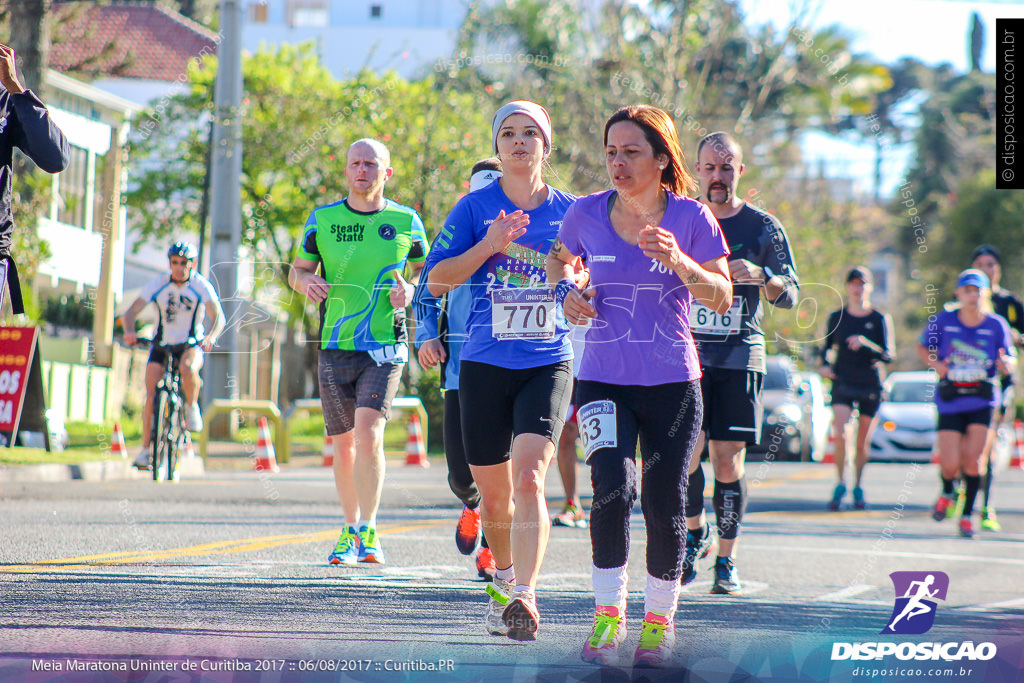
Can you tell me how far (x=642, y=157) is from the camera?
15.5ft

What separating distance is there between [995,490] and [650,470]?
13.6 meters

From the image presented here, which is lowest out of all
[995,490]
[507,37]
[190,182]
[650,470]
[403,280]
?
[995,490]

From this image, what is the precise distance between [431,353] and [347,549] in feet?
6.47

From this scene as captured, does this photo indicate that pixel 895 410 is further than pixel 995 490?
Yes

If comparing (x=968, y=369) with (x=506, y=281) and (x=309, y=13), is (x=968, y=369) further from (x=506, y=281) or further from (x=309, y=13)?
(x=309, y=13)

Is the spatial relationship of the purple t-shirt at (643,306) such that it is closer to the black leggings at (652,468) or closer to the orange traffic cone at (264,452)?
the black leggings at (652,468)

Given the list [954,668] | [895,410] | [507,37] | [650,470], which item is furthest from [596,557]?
[507,37]

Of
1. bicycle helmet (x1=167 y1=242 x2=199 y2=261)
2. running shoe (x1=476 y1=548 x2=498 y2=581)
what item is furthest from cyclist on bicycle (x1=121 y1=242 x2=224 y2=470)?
running shoe (x1=476 y1=548 x2=498 y2=581)

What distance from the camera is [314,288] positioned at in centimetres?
680

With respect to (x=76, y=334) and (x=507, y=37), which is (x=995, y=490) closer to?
(x=76, y=334)

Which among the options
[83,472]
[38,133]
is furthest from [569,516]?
[83,472]

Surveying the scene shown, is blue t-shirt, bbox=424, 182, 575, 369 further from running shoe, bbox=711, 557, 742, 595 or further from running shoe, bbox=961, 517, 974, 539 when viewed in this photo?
running shoe, bbox=961, 517, 974, 539

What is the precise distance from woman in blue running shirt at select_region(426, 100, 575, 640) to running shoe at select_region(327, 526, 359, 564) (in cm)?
197

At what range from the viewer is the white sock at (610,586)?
446 centimetres
